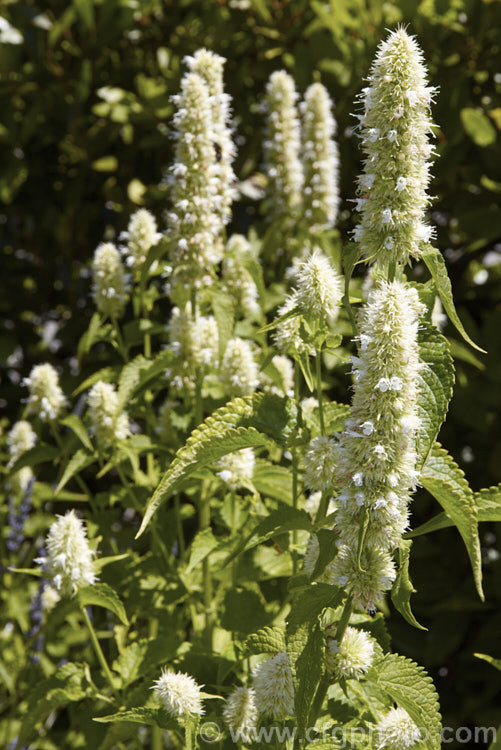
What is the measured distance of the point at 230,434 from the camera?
50.3 inches

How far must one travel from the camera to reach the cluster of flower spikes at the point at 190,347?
1990mm

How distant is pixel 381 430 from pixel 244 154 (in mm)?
2731

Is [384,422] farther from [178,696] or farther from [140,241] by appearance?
[140,241]

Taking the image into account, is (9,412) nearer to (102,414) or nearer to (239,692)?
(102,414)

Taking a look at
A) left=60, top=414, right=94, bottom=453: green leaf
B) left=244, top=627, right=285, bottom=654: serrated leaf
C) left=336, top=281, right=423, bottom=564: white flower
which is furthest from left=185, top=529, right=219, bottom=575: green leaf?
left=336, top=281, right=423, bottom=564: white flower

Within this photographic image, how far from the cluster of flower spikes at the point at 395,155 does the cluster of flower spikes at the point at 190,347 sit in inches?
32.1

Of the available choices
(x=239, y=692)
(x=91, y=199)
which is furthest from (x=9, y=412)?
(x=239, y=692)

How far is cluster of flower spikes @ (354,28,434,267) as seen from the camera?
1194 mm

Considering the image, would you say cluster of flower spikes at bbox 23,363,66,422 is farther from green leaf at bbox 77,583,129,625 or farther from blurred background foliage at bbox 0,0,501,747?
blurred background foliage at bbox 0,0,501,747

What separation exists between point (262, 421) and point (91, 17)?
2502mm

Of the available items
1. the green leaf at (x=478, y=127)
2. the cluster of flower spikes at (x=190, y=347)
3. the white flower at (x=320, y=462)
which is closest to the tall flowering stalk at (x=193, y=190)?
the cluster of flower spikes at (x=190, y=347)

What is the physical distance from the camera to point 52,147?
375 cm

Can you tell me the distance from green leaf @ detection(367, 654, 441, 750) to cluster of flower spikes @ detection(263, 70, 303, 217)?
2049mm

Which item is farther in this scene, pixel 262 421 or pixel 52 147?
pixel 52 147
